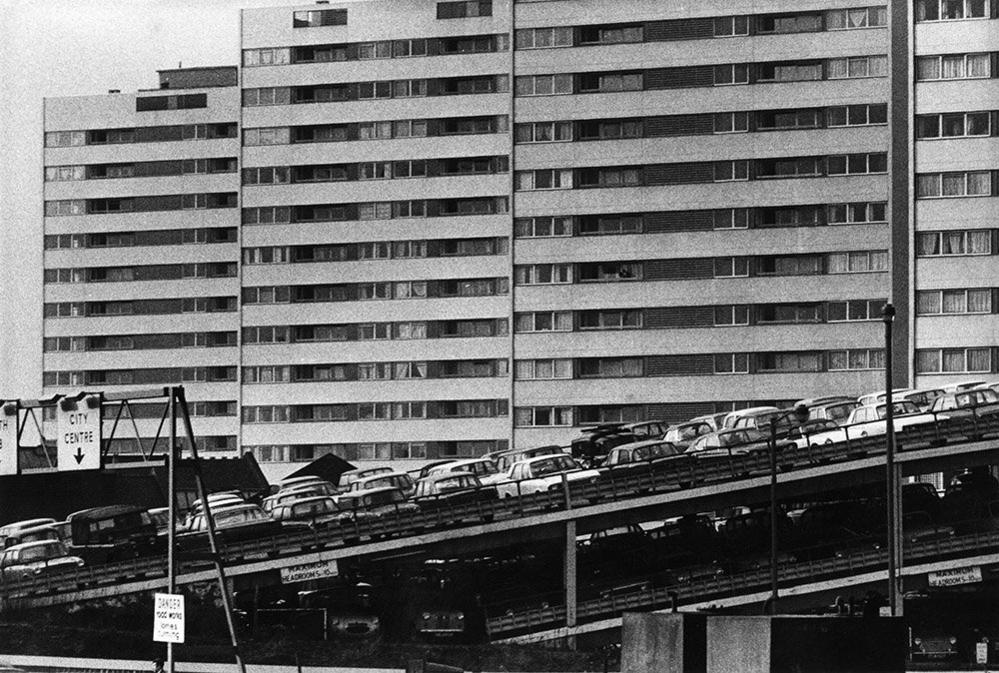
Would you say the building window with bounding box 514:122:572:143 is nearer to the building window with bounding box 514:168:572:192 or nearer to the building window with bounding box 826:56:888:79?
the building window with bounding box 514:168:572:192

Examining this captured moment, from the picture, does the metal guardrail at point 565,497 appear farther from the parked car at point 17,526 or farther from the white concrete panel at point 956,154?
the white concrete panel at point 956,154

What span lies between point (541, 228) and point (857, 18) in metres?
13.9

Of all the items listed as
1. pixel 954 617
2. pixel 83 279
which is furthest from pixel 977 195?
pixel 83 279

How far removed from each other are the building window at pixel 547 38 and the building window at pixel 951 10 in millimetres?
12974

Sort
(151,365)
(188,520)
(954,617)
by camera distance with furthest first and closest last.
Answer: (151,365)
(188,520)
(954,617)

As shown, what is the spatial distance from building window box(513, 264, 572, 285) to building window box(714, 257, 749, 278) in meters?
5.57

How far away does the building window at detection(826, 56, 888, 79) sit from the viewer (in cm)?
5669

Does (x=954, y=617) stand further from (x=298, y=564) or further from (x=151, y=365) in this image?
(x=151, y=365)

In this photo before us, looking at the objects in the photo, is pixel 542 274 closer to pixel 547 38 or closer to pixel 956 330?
pixel 547 38

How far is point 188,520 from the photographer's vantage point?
173 feet

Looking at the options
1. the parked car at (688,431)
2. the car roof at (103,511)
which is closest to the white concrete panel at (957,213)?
the parked car at (688,431)

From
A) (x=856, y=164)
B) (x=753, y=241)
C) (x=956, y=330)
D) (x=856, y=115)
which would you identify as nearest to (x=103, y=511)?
(x=753, y=241)

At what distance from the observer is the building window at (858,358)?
56.6m

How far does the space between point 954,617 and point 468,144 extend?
25.0m
